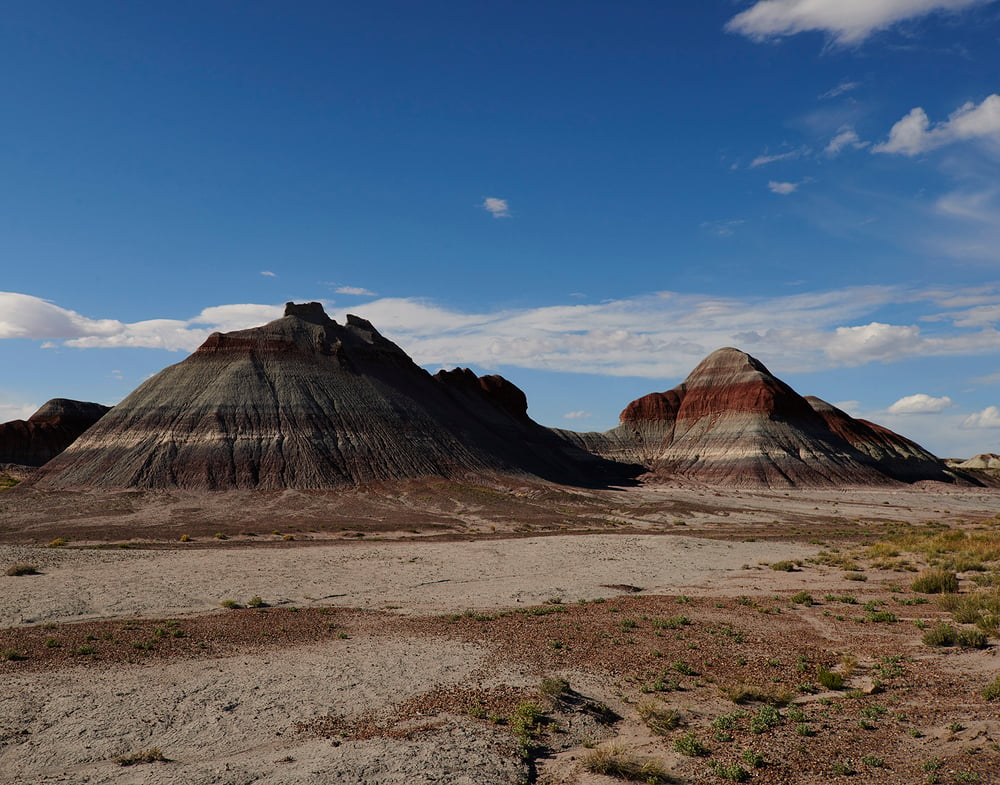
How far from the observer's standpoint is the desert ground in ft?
32.6

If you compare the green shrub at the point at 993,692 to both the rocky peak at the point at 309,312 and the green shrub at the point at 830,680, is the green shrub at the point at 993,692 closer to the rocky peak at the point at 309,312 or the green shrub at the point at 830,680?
the green shrub at the point at 830,680

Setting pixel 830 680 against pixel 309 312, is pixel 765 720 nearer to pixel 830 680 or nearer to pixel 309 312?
pixel 830 680

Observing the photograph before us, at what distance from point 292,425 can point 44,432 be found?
263 feet

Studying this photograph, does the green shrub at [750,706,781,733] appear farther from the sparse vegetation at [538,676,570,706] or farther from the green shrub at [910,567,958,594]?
the green shrub at [910,567,958,594]

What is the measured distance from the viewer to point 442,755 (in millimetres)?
10211

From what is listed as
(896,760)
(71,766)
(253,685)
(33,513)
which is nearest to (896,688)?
(896,760)

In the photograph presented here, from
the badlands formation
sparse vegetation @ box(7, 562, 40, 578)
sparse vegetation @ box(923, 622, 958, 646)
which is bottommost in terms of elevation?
sparse vegetation @ box(7, 562, 40, 578)

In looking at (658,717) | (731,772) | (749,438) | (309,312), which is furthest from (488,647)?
(749,438)

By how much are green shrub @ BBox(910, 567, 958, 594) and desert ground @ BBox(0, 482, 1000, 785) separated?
38cm

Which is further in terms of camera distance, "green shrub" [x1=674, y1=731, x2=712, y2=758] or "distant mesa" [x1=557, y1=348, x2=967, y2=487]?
"distant mesa" [x1=557, y1=348, x2=967, y2=487]

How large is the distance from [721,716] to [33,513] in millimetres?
64270

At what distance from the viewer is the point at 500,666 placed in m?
14.8

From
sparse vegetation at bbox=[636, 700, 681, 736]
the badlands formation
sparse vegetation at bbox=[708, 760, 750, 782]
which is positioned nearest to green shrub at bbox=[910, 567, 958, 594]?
the badlands formation

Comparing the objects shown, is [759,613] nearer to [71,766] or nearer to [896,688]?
[896,688]
